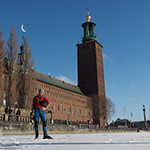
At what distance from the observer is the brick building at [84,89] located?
60.2 metres

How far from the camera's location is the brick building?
2370 inches

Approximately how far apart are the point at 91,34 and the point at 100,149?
82.2m

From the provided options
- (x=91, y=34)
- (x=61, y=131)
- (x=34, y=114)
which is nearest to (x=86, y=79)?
(x=91, y=34)

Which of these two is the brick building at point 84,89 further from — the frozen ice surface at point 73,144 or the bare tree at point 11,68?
the frozen ice surface at point 73,144

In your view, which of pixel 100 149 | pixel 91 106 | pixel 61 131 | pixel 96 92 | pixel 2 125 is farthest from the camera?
pixel 96 92

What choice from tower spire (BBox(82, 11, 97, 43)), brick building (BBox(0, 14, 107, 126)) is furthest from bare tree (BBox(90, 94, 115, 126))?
tower spire (BBox(82, 11, 97, 43))

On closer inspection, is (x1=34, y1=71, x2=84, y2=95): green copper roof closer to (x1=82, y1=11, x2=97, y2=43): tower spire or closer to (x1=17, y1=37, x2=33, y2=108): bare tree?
(x1=82, y1=11, x2=97, y2=43): tower spire

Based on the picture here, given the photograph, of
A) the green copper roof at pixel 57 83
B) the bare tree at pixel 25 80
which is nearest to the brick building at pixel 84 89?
the green copper roof at pixel 57 83

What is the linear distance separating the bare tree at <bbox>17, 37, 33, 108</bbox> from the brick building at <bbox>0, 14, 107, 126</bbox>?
23.1 meters

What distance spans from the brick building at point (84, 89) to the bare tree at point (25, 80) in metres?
23.1

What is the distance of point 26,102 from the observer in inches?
1164

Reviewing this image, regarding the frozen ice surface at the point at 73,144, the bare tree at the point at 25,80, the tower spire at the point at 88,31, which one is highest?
the tower spire at the point at 88,31

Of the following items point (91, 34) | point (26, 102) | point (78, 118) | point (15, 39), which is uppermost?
point (91, 34)

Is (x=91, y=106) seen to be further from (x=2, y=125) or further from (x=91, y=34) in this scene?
(x=2, y=125)
